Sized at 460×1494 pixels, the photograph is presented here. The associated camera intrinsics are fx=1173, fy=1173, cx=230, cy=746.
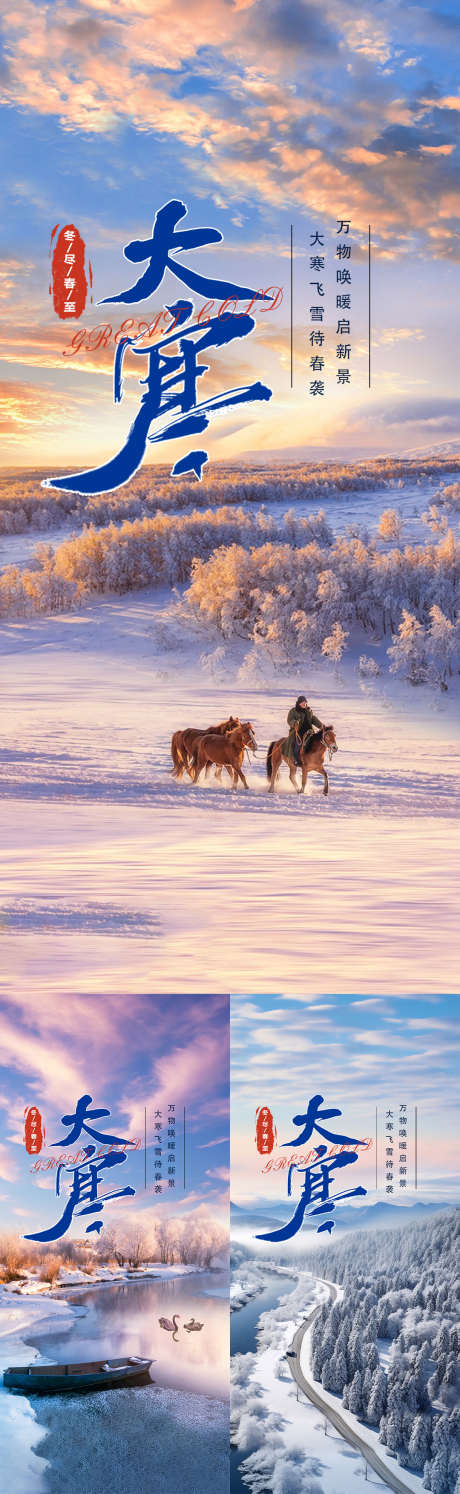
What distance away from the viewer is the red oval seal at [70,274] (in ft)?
13.9

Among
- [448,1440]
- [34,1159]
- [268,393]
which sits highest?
[268,393]

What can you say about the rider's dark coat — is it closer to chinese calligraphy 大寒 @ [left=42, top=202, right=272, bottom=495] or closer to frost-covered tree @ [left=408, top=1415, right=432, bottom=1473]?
chinese calligraphy 大寒 @ [left=42, top=202, right=272, bottom=495]

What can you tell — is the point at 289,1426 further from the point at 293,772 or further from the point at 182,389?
the point at 182,389

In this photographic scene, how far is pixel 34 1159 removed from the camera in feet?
11.4

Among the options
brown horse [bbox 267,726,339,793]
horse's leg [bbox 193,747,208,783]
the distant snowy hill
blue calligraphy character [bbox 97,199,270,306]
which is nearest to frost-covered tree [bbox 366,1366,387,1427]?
the distant snowy hill

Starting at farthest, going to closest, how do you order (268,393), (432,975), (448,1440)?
(268,393) → (432,975) → (448,1440)

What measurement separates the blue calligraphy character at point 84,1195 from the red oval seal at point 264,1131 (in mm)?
408

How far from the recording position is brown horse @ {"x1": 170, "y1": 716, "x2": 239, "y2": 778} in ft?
13.7

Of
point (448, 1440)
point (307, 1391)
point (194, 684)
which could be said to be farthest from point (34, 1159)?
point (194, 684)

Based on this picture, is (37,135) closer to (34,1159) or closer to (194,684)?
(194,684)

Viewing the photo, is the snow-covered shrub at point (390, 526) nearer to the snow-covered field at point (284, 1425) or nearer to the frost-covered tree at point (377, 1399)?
the snow-covered field at point (284, 1425)

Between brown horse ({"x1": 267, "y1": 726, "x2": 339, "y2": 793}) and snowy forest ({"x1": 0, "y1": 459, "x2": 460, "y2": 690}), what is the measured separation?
278mm

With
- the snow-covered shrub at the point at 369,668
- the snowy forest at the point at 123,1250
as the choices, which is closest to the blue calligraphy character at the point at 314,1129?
the snowy forest at the point at 123,1250

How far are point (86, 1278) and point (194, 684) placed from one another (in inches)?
78.3
